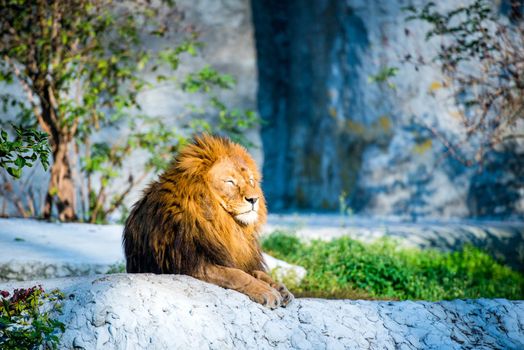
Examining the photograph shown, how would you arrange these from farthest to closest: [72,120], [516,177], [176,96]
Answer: [176,96] < [516,177] < [72,120]

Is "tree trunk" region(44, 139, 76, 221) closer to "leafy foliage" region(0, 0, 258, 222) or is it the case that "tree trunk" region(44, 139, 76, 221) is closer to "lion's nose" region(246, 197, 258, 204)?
"leafy foliage" region(0, 0, 258, 222)

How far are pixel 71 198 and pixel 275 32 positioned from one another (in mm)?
6471

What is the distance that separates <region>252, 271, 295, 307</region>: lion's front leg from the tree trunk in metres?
3.92

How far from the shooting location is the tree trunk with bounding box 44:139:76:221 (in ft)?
23.6

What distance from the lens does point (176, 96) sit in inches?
451

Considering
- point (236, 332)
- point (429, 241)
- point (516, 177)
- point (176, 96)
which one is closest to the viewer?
point (236, 332)

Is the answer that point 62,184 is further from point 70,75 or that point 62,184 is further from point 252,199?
point 252,199

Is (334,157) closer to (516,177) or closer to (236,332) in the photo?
(516,177)

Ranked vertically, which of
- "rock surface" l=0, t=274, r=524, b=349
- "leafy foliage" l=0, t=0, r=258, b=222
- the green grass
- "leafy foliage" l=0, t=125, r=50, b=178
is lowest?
the green grass

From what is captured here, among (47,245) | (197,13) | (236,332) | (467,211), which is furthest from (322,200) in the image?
(236,332)

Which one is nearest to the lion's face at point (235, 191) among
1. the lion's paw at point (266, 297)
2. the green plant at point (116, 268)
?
the lion's paw at point (266, 297)

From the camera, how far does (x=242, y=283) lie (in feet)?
11.7

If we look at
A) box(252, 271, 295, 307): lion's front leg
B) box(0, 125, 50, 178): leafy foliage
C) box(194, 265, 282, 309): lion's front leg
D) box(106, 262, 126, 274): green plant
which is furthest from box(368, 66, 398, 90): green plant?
box(0, 125, 50, 178): leafy foliage

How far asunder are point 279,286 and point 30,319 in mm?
1239
